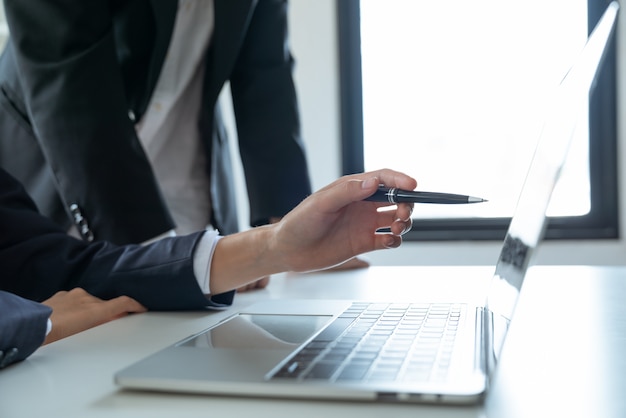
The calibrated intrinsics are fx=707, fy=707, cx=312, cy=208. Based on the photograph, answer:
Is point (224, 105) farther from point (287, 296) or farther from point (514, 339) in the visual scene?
point (514, 339)

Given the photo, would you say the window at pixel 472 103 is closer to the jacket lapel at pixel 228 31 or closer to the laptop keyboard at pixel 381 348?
the jacket lapel at pixel 228 31

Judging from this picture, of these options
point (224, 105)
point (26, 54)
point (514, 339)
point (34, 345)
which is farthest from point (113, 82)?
point (224, 105)

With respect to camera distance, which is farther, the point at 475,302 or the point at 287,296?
the point at 287,296

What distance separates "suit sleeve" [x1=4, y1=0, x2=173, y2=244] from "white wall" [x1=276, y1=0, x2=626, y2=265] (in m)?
1.28

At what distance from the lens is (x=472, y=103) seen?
2.36 m

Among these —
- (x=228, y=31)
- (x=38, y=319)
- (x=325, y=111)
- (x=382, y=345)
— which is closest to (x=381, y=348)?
(x=382, y=345)

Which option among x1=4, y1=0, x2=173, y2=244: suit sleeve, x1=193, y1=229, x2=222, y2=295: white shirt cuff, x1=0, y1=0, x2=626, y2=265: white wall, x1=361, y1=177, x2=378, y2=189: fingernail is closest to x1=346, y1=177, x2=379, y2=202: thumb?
x1=361, y1=177, x2=378, y2=189: fingernail

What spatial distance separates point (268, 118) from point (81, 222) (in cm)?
42

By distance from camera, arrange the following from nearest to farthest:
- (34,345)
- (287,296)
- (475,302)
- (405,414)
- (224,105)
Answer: (405,414)
(34,345)
(475,302)
(287,296)
(224,105)

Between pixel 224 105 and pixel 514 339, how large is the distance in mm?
2027

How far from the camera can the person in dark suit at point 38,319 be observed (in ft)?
1.75

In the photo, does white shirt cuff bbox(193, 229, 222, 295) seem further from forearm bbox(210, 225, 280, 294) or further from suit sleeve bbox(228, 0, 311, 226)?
suit sleeve bbox(228, 0, 311, 226)

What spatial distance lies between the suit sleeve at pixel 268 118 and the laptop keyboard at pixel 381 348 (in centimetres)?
60

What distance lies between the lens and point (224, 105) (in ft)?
8.21
